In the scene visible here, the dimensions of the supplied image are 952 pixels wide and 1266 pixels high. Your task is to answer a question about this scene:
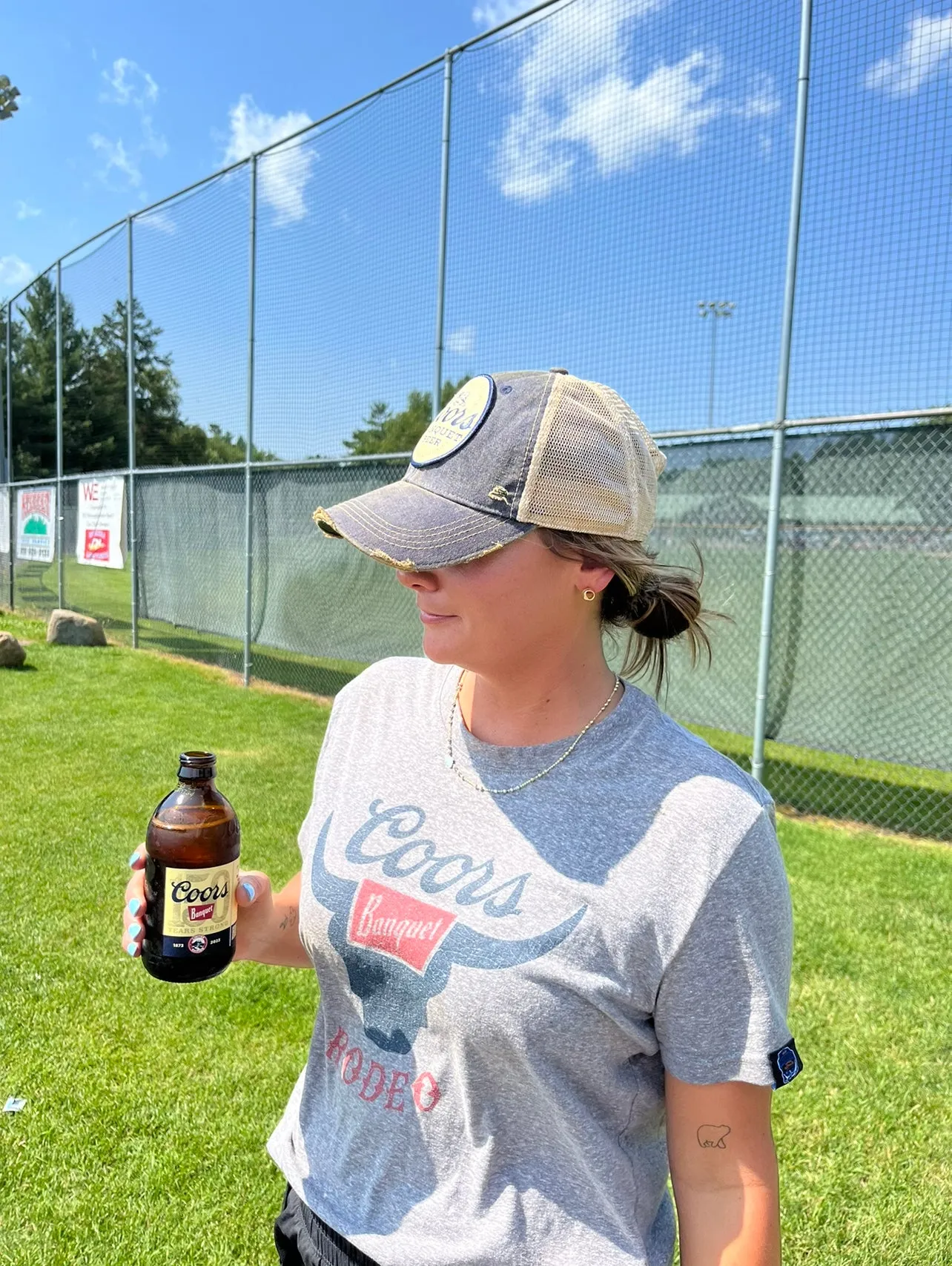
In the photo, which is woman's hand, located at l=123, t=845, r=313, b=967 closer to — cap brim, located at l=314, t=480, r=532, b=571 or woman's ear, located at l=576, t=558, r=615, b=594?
cap brim, located at l=314, t=480, r=532, b=571

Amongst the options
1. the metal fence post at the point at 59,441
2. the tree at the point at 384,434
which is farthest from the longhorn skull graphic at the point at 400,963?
the metal fence post at the point at 59,441

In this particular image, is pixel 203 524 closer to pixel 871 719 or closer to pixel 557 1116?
pixel 871 719

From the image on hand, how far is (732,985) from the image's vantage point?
1079mm

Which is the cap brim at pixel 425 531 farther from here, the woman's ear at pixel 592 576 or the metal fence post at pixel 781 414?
the metal fence post at pixel 781 414

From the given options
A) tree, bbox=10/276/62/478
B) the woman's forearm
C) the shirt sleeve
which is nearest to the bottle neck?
the shirt sleeve

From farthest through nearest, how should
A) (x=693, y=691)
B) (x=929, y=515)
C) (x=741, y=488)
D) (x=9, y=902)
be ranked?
(x=693, y=691) → (x=741, y=488) → (x=929, y=515) → (x=9, y=902)

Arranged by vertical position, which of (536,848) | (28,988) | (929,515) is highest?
(929,515)

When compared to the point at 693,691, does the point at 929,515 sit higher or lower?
higher

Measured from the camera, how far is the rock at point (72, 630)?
40.8 ft

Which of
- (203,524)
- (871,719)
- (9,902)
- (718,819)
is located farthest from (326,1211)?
(203,524)

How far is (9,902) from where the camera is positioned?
4270 millimetres

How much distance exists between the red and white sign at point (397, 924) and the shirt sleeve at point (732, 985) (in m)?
0.30

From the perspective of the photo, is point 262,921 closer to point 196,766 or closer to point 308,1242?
point 196,766

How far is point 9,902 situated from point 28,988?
2.85ft
